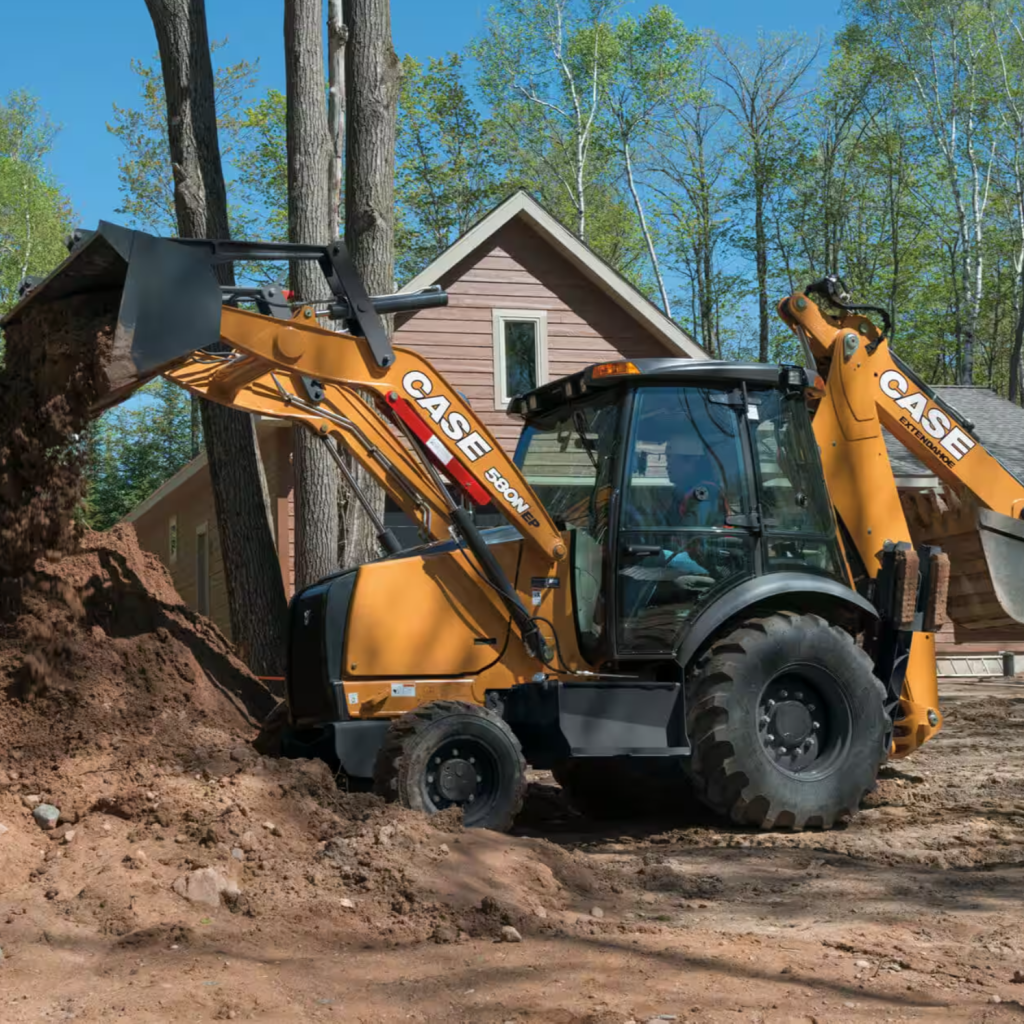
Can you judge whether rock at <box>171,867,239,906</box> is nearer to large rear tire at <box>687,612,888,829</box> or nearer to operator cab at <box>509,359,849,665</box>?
operator cab at <box>509,359,849,665</box>

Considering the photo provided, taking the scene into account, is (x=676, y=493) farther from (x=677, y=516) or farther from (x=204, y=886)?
(x=204, y=886)

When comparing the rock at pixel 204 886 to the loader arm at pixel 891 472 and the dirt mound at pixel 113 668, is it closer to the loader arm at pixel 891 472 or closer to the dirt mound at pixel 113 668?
the dirt mound at pixel 113 668

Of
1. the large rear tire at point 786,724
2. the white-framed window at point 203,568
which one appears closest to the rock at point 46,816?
the large rear tire at point 786,724

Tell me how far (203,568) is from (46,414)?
54.8 feet

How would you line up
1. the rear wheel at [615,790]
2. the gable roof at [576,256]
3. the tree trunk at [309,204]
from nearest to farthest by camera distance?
the rear wheel at [615,790] → the tree trunk at [309,204] → the gable roof at [576,256]

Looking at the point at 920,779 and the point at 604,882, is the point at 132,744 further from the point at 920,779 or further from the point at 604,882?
the point at 920,779

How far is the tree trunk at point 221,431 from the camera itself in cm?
1052

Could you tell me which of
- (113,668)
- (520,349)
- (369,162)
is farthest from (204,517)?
(113,668)

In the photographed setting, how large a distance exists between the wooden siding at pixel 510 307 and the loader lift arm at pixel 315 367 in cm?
1053

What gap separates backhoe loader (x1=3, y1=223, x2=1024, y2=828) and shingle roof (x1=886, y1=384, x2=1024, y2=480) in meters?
9.88

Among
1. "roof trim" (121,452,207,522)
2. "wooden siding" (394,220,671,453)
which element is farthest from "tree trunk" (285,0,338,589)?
"roof trim" (121,452,207,522)

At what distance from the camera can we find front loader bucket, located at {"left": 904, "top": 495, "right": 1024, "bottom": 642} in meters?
8.73

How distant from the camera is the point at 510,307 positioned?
61.6ft

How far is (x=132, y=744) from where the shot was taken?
656 cm
